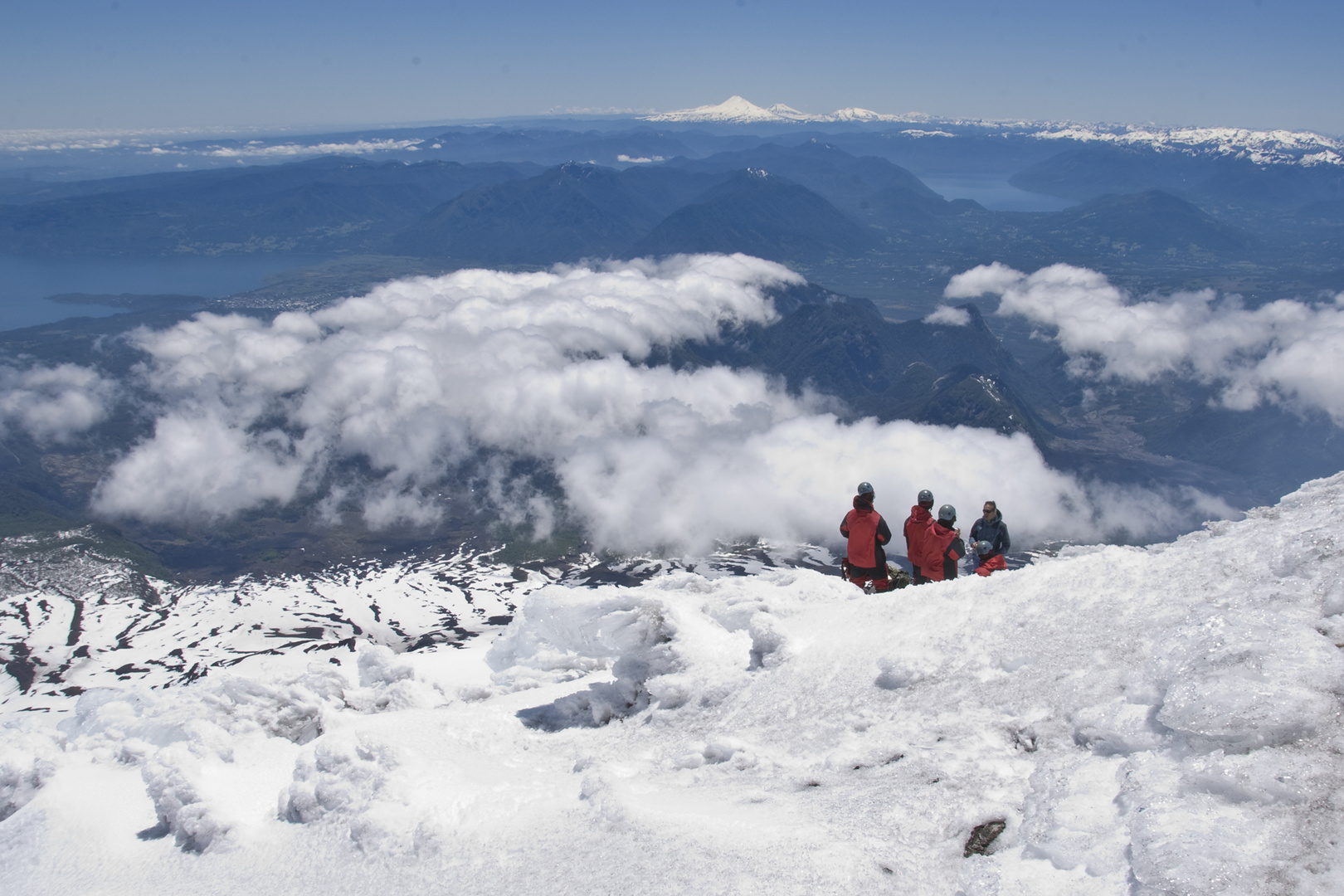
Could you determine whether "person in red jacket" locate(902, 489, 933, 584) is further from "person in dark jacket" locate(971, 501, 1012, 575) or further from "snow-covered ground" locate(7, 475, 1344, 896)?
"snow-covered ground" locate(7, 475, 1344, 896)

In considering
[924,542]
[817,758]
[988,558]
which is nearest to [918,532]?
[924,542]

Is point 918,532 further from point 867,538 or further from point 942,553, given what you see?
point 867,538

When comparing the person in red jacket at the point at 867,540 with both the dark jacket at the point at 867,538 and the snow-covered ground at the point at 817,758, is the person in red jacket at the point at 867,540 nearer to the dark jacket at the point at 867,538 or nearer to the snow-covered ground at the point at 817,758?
the dark jacket at the point at 867,538

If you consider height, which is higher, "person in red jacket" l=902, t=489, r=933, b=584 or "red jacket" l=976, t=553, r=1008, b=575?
"person in red jacket" l=902, t=489, r=933, b=584

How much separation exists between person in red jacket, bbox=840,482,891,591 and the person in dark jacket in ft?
7.64

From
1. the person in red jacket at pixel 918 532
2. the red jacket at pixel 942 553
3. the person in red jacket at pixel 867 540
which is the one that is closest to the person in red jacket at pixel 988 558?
the red jacket at pixel 942 553

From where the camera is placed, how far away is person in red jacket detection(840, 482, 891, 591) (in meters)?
17.6

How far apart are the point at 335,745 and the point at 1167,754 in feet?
42.0

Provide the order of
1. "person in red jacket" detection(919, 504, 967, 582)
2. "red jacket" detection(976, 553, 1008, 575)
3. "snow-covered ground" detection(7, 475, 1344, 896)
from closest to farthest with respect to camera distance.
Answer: "snow-covered ground" detection(7, 475, 1344, 896) → "person in red jacket" detection(919, 504, 967, 582) → "red jacket" detection(976, 553, 1008, 575)

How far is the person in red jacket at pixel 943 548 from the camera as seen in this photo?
16609 millimetres

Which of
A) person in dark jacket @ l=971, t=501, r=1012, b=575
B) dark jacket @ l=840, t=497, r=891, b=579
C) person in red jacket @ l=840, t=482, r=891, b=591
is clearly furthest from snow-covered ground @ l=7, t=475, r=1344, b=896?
person in dark jacket @ l=971, t=501, r=1012, b=575

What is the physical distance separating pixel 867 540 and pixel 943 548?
74.0 inches

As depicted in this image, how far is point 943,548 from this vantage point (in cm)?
1675

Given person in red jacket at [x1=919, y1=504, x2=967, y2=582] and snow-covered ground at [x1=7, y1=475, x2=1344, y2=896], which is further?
person in red jacket at [x1=919, y1=504, x2=967, y2=582]
